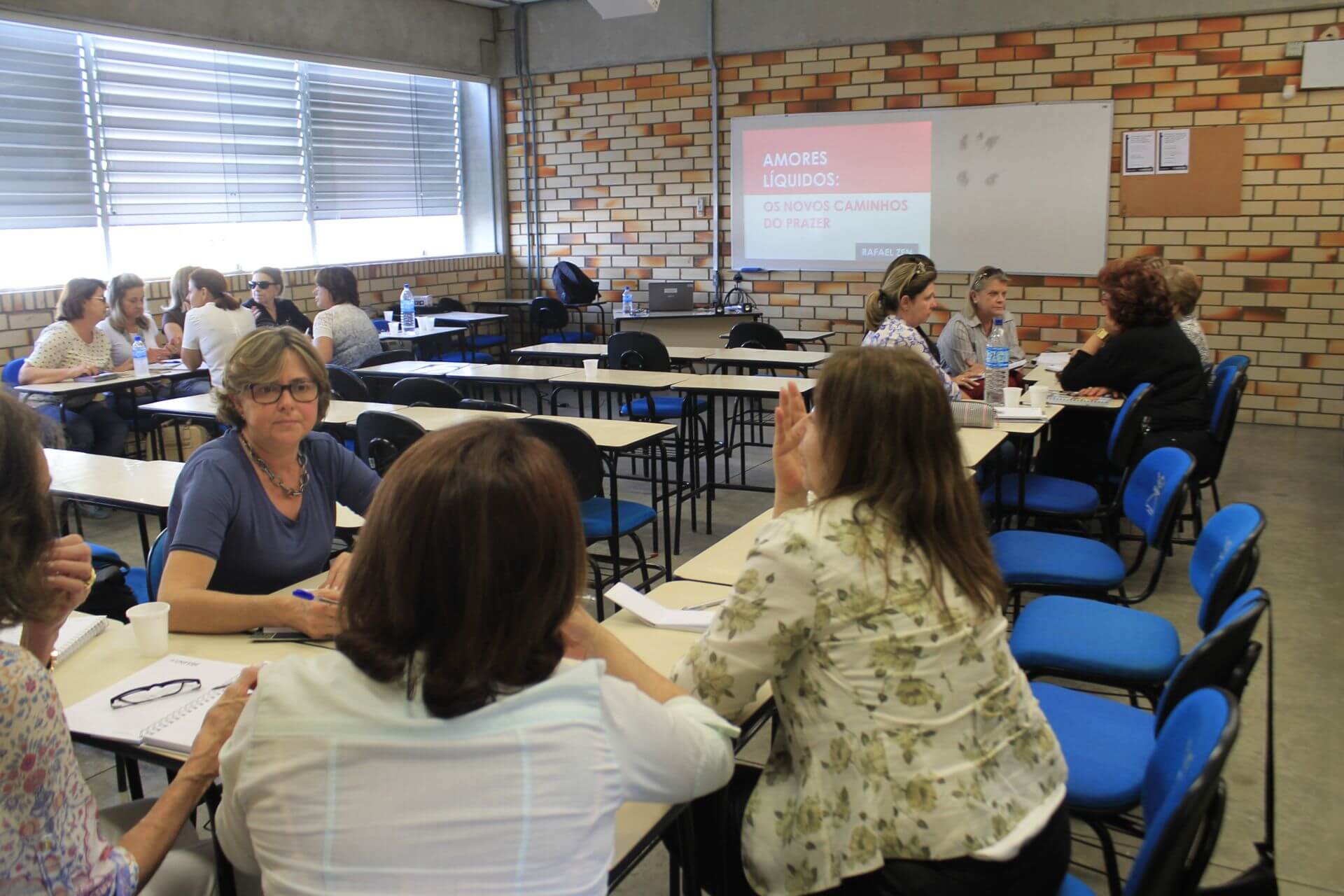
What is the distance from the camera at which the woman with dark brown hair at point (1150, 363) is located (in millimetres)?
4090

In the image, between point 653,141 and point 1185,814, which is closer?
point 1185,814

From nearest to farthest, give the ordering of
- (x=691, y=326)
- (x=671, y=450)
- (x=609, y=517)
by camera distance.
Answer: (x=609, y=517)
(x=671, y=450)
(x=691, y=326)

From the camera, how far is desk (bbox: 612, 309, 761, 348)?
812 cm

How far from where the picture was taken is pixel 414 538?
1.05 m

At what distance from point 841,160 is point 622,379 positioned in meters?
3.81

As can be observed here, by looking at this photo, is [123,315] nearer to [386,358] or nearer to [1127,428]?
Answer: [386,358]

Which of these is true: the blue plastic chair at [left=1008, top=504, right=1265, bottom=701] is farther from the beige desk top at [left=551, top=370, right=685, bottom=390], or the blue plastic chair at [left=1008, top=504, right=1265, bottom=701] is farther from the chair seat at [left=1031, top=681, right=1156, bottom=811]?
the beige desk top at [left=551, top=370, right=685, bottom=390]

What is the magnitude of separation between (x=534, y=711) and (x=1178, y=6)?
24.6 feet

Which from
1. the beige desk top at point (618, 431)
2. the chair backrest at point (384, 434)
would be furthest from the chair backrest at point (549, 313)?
the chair backrest at point (384, 434)

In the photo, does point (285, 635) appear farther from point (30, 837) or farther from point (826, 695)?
point (826, 695)

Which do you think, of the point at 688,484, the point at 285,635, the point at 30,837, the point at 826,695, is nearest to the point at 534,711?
the point at 826,695

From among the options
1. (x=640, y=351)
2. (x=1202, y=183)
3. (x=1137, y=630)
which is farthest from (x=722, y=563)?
(x=1202, y=183)

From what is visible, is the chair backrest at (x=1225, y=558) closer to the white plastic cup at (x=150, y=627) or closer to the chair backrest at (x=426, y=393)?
the white plastic cup at (x=150, y=627)

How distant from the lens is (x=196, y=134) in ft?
23.8
